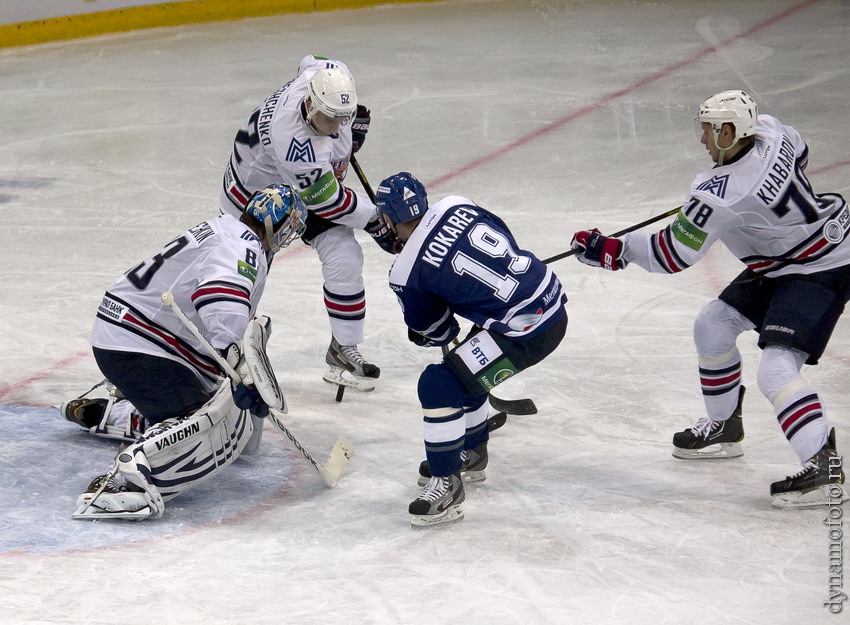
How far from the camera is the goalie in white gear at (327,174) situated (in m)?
4.31

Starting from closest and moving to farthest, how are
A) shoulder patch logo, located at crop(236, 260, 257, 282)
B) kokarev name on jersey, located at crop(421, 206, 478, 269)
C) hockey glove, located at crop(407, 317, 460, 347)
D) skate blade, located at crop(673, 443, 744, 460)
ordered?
kokarev name on jersey, located at crop(421, 206, 478, 269) < shoulder patch logo, located at crop(236, 260, 257, 282) < hockey glove, located at crop(407, 317, 460, 347) < skate blade, located at crop(673, 443, 744, 460)

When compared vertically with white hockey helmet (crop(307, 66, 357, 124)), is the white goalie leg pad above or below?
below

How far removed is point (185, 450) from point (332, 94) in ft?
4.80

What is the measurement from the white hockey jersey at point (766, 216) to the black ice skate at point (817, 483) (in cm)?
56

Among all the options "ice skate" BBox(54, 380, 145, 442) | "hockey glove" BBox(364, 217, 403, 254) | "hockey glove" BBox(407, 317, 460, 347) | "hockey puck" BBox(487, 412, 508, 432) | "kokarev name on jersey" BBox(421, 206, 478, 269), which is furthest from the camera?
"hockey glove" BBox(364, 217, 403, 254)

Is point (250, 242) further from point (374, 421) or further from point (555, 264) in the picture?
point (555, 264)

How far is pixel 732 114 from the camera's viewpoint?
3.38 m

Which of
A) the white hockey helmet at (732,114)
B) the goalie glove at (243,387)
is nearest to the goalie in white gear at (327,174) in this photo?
the goalie glove at (243,387)

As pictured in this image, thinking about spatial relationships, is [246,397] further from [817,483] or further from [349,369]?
[817,483]

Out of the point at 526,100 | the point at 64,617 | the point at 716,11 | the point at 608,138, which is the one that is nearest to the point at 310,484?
the point at 64,617

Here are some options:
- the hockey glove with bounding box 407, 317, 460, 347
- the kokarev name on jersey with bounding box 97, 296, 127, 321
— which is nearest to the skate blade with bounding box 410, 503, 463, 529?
the hockey glove with bounding box 407, 317, 460, 347

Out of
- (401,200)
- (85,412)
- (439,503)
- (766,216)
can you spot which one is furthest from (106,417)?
(766,216)

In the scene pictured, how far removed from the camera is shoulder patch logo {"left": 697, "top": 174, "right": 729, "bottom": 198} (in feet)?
11.1

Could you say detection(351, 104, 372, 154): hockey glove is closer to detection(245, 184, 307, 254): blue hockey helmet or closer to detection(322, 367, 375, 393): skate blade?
detection(322, 367, 375, 393): skate blade
